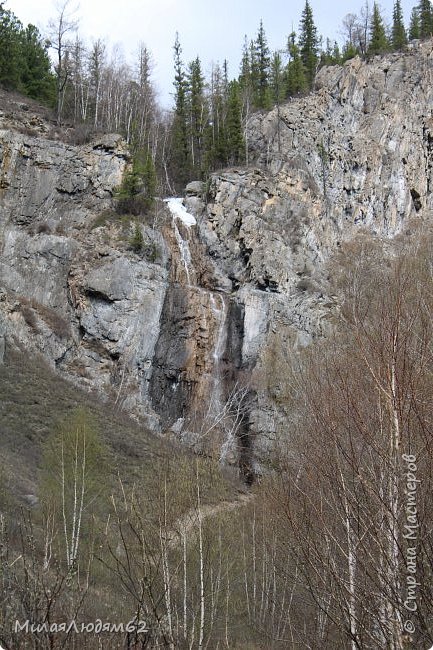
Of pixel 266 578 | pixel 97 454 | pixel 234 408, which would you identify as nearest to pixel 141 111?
pixel 234 408

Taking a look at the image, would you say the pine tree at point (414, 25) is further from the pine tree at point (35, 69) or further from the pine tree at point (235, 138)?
the pine tree at point (35, 69)

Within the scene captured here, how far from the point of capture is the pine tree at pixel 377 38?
58.1 m

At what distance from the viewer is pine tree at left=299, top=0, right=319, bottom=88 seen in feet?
196

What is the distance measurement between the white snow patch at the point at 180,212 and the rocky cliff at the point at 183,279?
15 cm

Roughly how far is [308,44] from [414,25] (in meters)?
12.5

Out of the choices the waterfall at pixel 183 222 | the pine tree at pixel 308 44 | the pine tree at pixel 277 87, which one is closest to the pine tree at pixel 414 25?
the pine tree at pixel 308 44

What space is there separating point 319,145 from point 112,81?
18814mm

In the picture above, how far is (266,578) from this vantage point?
12.7m

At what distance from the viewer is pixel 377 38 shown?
59.0m

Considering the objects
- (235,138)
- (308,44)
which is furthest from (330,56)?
(235,138)

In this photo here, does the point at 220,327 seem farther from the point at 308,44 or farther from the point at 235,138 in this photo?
the point at 308,44

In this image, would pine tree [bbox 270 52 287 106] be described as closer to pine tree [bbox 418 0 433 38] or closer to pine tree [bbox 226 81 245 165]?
pine tree [bbox 226 81 245 165]

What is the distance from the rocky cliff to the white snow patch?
15 centimetres

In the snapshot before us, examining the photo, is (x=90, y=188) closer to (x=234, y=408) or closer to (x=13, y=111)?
(x=13, y=111)
